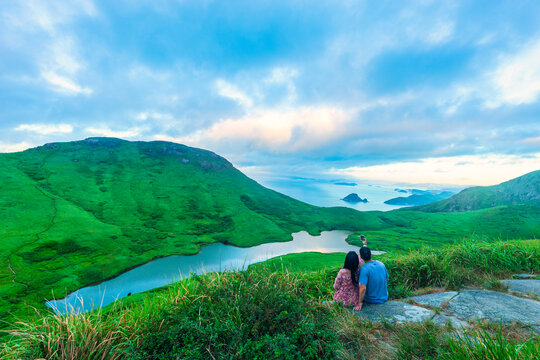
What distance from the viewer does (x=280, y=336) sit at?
404 cm

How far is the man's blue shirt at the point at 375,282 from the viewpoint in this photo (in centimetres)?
654

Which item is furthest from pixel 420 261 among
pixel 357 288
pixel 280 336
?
pixel 280 336

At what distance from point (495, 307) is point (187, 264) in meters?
50.2

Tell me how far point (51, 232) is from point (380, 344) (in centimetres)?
6707

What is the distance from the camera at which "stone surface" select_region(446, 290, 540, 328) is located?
5273mm

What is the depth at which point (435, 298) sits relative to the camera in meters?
6.80

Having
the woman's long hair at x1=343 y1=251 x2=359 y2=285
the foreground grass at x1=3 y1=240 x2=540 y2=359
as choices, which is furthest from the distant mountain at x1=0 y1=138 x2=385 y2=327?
the woman's long hair at x1=343 y1=251 x2=359 y2=285

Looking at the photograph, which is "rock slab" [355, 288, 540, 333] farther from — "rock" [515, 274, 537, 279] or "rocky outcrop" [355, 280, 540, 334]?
"rock" [515, 274, 537, 279]

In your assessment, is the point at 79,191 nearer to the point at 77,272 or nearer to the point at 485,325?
the point at 77,272

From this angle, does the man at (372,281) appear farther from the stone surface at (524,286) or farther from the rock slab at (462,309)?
the stone surface at (524,286)

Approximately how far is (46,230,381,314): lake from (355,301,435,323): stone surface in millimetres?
6372

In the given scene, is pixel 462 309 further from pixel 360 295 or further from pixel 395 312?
pixel 360 295

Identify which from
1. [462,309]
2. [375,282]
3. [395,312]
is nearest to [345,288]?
[375,282]

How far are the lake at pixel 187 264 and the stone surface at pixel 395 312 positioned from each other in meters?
6.37
